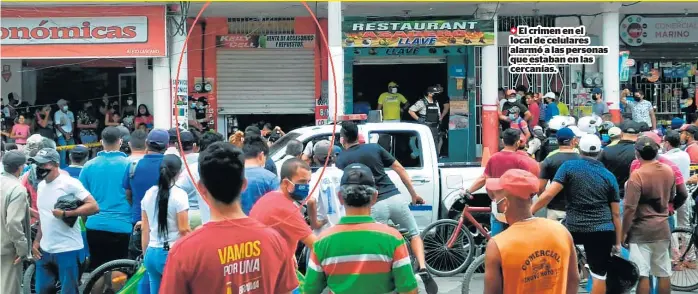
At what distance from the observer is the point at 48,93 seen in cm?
2244

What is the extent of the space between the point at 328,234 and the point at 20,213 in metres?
3.45

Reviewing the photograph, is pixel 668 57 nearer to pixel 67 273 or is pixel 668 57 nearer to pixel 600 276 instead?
pixel 600 276

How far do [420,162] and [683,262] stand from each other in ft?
9.89

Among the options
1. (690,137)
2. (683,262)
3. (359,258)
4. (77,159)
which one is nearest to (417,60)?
(690,137)

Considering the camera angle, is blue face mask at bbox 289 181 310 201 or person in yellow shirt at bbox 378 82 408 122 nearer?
blue face mask at bbox 289 181 310 201

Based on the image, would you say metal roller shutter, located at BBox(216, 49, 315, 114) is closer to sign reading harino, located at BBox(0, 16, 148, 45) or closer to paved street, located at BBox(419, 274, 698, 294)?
sign reading harino, located at BBox(0, 16, 148, 45)

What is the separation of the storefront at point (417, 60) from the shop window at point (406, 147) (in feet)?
25.6

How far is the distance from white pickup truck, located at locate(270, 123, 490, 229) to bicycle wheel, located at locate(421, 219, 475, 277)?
1.23 ft

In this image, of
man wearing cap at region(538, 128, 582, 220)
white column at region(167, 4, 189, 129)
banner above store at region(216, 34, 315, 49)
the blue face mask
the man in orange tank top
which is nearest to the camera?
the man in orange tank top

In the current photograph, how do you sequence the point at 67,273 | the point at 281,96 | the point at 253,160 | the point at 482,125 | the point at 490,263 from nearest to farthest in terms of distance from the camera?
the point at 490,263, the point at 253,160, the point at 67,273, the point at 482,125, the point at 281,96

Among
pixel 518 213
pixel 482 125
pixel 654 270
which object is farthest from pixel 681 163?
pixel 482 125

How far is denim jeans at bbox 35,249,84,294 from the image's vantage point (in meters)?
8.39

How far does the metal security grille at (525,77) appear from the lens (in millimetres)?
21781

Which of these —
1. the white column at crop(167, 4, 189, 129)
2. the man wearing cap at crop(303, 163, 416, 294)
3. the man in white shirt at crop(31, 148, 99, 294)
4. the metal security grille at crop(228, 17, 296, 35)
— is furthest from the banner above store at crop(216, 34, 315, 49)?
the man wearing cap at crop(303, 163, 416, 294)
